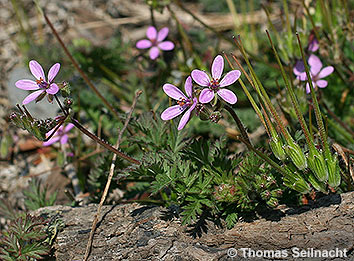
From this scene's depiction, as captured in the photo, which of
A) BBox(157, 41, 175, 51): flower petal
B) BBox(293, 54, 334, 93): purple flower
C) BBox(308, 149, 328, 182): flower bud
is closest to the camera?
BBox(308, 149, 328, 182): flower bud

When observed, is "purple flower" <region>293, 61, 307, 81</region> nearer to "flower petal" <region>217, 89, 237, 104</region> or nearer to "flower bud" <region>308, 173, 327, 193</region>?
"flower bud" <region>308, 173, 327, 193</region>

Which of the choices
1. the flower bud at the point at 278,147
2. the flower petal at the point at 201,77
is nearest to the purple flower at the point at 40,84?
the flower petal at the point at 201,77

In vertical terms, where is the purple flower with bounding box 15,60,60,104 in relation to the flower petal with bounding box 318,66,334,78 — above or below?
below

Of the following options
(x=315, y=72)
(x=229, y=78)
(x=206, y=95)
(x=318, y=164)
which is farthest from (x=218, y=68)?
(x=315, y=72)

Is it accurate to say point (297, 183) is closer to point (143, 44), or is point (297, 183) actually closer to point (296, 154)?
point (296, 154)

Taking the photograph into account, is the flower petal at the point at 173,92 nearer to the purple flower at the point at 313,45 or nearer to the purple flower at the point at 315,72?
the purple flower at the point at 315,72

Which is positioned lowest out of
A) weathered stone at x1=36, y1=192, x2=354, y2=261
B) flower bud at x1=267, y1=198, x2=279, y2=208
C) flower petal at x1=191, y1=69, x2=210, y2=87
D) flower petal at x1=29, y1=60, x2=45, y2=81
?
weathered stone at x1=36, y1=192, x2=354, y2=261

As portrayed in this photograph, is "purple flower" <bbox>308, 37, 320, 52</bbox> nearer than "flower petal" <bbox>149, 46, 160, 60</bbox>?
Yes

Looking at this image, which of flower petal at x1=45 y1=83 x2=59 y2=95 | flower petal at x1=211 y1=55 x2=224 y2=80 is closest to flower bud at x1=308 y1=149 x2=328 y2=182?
flower petal at x1=211 y1=55 x2=224 y2=80

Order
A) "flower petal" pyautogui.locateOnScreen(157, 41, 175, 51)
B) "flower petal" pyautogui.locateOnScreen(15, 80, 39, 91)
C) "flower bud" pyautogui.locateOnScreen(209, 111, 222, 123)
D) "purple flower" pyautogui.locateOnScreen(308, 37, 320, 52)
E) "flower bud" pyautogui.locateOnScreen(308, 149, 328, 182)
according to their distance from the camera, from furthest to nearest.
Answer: "flower petal" pyautogui.locateOnScreen(157, 41, 175, 51) → "purple flower" pyautogui.locateOnScreen(308, 37, 320, 52) → "flower petal" pyautogui.locateOnScreen(15, 80, 39, 91) → "flower bud" pyautogui.locateOnScreen(308, 149, 328, 182) → "flower bud" pyautogui.locateOnScreen(209, 111, 222, 123)
